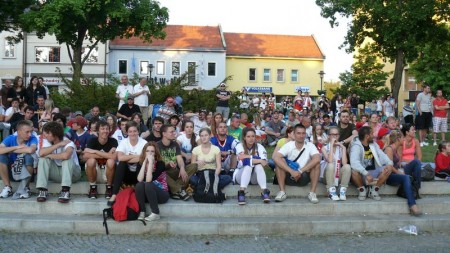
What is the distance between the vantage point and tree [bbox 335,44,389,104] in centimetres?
5012

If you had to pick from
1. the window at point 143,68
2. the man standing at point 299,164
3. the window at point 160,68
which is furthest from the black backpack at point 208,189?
the window at point 160,68

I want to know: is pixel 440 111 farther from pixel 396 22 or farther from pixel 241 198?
pixel 396 22

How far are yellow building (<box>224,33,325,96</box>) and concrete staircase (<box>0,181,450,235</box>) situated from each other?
52.3 meters

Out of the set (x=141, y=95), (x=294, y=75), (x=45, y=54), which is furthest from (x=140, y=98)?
(x=294, y=75)

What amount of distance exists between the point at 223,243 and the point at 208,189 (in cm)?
129

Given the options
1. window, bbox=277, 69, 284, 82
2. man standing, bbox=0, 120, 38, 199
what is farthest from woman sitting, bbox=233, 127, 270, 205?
window, bbox=277, 69, 284, 82

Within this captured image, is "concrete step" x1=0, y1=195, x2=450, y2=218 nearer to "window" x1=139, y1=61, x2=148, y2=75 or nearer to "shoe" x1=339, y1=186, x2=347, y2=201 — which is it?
"shoe" x1=339, y1=186, x2=347, y2=201

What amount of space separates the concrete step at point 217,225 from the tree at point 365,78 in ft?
140

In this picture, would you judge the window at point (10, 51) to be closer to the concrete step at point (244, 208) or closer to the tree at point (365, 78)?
the tree at point (365, 78)

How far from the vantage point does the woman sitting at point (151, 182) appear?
25.1 ft

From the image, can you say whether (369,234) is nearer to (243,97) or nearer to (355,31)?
(243,97)

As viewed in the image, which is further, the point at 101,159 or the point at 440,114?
the point at 440,114

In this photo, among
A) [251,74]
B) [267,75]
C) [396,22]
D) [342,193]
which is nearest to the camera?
[342,193]

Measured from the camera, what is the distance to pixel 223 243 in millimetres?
7207
